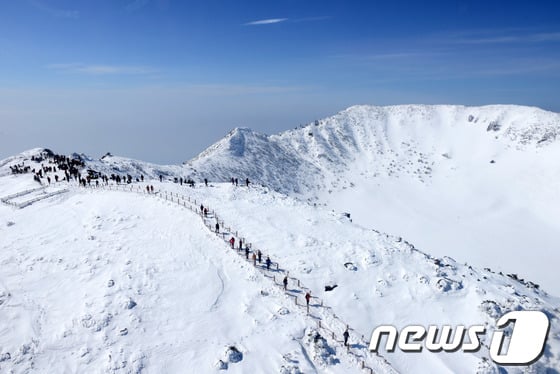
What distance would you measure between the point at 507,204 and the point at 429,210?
68.6ft

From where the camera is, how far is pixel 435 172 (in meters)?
118

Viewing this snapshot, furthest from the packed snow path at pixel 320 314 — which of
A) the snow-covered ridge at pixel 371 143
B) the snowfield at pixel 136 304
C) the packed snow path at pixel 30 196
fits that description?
the snow-covered ridge at pixel 371 143

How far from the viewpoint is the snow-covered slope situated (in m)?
77.1

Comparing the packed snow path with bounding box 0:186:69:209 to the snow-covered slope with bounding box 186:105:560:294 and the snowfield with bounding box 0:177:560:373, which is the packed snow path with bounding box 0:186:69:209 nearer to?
the snowfield with bounding box 0:177:560:373

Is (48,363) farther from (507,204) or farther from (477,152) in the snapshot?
(477,152)

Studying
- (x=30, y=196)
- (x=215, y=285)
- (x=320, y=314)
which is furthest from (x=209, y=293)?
(x=30, y=196)

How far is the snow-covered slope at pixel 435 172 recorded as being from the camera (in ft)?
253

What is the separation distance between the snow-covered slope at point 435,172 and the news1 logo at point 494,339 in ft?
143

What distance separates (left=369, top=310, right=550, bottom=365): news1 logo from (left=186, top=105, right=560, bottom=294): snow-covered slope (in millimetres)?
43708

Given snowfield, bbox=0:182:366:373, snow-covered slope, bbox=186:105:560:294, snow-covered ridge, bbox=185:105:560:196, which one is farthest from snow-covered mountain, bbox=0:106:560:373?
snow-covered ridge, bbox=185:105:560:196

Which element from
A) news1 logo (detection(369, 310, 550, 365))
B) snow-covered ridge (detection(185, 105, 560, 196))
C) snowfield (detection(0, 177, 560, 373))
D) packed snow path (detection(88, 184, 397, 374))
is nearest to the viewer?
snowfield (detection(0, 177, 560, 373))

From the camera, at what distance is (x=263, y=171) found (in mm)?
109438

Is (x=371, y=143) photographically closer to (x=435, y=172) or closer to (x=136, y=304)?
(x=435, y=172)

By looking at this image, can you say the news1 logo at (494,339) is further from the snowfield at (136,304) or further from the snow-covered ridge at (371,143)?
the snow-covered ridge at (371,143)
